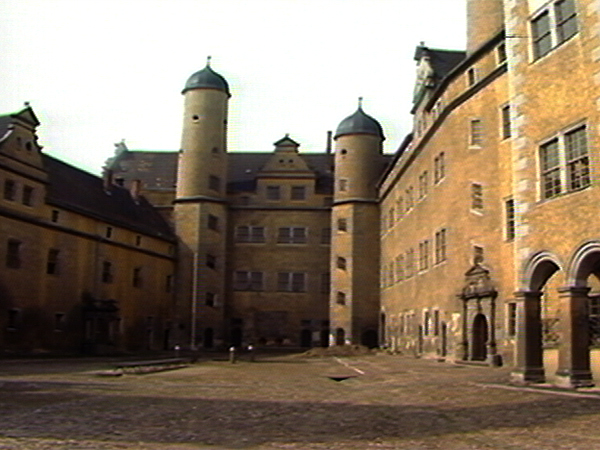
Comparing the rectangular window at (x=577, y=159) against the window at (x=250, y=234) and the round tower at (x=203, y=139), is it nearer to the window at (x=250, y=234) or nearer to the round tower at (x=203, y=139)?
the round tower at (x=203, y=139)

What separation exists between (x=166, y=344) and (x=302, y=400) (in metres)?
40.5

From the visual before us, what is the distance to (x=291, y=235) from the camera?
60.8m

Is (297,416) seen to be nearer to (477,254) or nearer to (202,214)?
(477,254)

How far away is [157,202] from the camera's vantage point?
6122cm

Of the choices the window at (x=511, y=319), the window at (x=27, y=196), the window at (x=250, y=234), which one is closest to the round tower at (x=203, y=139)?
the window at (x=250, y=234)

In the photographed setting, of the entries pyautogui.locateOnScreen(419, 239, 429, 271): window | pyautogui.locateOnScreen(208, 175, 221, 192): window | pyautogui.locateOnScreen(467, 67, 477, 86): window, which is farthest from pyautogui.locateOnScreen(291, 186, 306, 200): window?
pyautogui.locateOnScreen(467, 67, 477, 86): window

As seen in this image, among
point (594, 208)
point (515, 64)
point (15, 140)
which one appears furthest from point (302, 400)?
point (15, 140)

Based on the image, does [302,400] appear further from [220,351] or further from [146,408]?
[220,351]

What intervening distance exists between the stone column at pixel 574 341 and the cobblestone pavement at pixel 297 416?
Result: 0.88 m

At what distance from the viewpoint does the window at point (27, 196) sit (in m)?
39.2

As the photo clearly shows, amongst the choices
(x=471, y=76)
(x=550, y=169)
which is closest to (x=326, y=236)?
(x=471, y=76)

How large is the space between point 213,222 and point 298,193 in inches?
331

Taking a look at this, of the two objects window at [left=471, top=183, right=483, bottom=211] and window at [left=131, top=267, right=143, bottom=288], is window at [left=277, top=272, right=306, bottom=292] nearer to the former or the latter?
window at [left=131, top=267, right=143, bottom=288]

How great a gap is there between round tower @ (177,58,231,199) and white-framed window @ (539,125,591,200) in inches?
1600
